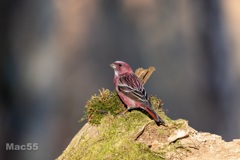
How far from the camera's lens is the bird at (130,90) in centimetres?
239

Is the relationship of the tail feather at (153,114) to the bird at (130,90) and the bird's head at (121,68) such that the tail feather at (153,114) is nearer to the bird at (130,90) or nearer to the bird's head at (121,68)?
the bird at (130,90)

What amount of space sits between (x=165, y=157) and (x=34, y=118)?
176 inches

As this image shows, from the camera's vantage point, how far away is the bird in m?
2.39

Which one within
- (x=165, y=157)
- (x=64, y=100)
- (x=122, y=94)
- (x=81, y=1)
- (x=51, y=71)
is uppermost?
(x=81, y=1)

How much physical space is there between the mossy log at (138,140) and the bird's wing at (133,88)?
86 mm

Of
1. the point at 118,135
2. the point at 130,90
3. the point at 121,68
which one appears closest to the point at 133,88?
the point at 130,90

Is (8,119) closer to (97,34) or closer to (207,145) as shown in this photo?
(97,34)

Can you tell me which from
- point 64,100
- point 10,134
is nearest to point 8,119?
point 10,134

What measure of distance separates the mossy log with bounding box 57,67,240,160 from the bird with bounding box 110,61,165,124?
5 centimetres

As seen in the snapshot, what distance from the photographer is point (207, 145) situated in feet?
7.21

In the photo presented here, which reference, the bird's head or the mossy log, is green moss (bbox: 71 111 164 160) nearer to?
the mossy log

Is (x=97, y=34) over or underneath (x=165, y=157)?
over

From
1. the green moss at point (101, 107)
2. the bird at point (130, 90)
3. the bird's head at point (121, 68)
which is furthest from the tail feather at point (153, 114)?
the bird's head at point (121, 68)

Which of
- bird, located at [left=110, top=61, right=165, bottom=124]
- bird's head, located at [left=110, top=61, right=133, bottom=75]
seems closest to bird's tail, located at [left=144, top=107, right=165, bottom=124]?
bird, located at [left=110, top=61, right=165, bottom=124]
